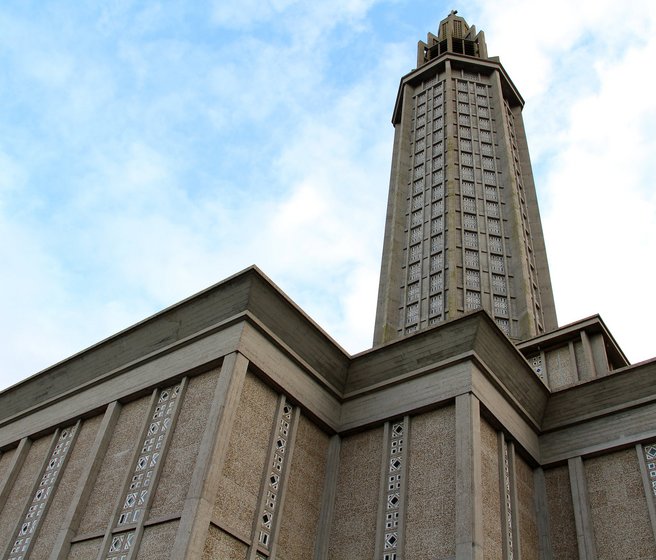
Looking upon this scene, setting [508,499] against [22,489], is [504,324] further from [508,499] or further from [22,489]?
[22,489]

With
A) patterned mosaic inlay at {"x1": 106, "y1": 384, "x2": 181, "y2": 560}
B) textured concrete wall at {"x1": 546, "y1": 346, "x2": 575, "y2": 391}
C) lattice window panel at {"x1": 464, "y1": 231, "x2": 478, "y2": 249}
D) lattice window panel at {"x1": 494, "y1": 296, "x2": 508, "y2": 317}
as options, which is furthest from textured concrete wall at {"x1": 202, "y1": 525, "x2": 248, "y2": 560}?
lattice window panel at {"x1": 464, "y1": 231, "x2": 478, "y2": 249}

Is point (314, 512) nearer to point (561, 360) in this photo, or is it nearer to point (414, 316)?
point (561, 360)

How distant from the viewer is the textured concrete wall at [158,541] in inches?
372

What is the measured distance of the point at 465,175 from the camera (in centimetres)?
2552

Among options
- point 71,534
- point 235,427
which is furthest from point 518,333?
point 71,534

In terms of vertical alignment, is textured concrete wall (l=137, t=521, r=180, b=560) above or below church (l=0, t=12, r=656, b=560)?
below

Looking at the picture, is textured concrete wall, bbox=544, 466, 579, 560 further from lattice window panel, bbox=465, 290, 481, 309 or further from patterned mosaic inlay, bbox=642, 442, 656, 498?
lattice window panel, bbox=465, 290, 481, 309

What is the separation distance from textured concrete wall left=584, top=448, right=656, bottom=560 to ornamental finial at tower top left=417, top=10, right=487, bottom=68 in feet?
79.5

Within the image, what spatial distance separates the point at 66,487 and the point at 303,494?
4.10m

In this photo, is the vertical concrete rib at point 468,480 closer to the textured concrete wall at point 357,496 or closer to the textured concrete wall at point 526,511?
the textured concrete wall at point 357,496

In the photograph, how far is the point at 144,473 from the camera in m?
10.9

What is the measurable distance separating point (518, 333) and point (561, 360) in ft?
15.5

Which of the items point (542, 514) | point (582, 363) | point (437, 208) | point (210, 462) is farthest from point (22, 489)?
point (437, 208)

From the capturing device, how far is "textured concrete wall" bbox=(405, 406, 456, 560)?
33.4 feet
